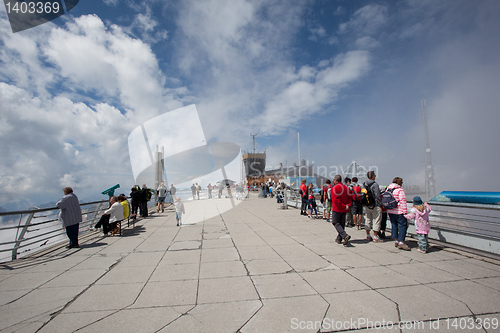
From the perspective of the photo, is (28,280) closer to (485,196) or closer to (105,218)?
(105,218)

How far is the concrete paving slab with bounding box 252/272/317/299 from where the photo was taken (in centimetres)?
317

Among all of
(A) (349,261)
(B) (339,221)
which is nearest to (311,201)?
(B) (339,221)

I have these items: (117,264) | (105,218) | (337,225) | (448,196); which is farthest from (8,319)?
(448,196)

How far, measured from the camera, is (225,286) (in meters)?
3.47

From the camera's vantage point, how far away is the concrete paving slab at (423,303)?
8.59 feet

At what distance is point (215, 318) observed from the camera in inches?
103

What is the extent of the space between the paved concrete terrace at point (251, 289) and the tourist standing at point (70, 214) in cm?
39

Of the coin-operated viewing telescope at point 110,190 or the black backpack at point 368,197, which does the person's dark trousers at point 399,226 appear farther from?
the coin-operated viewing telescope at point 110,190

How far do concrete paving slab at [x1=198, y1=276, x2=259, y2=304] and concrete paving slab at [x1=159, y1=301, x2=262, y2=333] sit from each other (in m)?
0.14

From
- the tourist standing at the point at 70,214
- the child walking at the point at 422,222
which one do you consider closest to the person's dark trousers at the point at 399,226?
the child walking at the point at 422,222

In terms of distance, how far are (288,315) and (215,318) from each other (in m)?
0.83

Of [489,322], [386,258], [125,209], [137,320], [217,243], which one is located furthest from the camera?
[125,209]

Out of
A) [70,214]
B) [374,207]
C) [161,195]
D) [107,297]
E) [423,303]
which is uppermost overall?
[70,214]

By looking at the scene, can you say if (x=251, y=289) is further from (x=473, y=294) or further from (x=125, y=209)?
(x=125, y=209)
